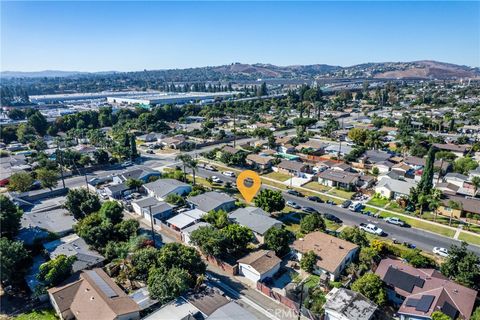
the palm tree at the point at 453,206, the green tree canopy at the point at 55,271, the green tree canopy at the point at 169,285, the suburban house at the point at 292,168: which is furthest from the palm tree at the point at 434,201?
the green tree canopy at the point at 55,271

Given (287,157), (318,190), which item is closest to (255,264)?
(318,190)

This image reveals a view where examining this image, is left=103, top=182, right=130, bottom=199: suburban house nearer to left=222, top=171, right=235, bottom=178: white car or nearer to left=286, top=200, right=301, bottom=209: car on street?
left=222, top=171, right=235, bottom=178: white car

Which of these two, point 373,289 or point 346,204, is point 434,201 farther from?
point 373,289

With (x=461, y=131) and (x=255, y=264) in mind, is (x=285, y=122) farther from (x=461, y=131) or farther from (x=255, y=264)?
(x=255, y=264)

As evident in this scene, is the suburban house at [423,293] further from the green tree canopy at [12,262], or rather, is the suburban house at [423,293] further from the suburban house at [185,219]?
the green tree canopy at [12,262]

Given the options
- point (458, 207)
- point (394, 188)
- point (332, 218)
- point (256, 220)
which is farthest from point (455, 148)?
point (256, 220)

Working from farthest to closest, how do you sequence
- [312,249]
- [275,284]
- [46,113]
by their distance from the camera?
[46,113], [312,249], [275,284]
